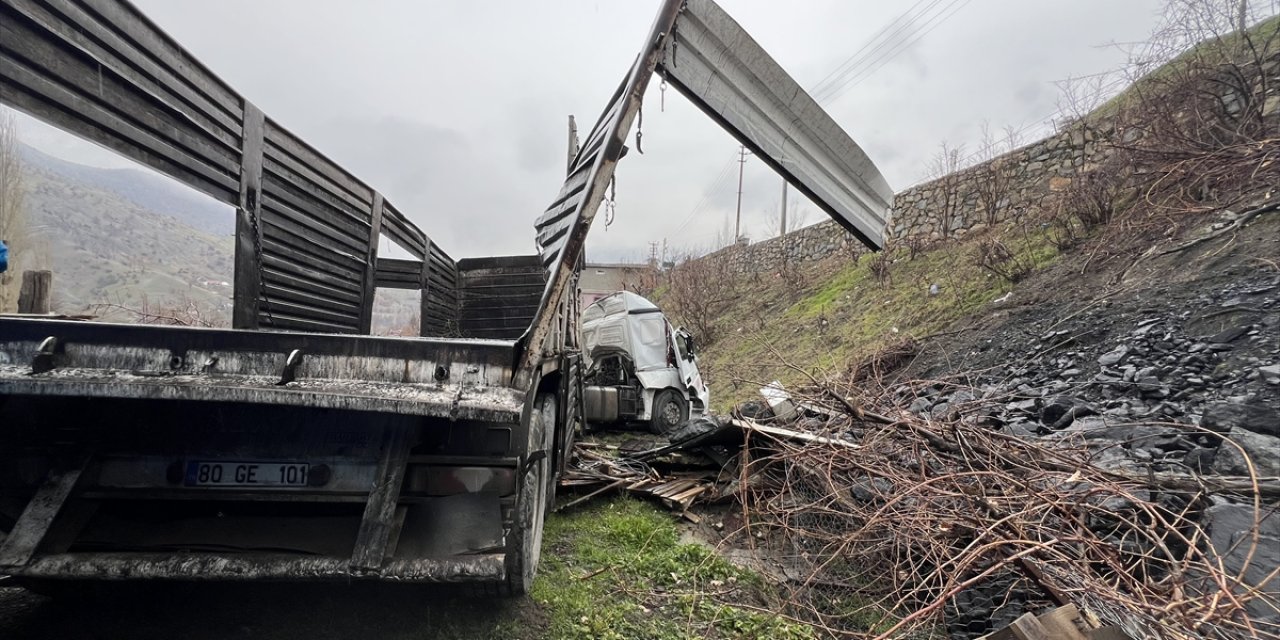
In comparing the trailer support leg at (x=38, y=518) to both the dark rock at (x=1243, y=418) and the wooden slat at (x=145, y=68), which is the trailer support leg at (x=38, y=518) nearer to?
the wooden slat at (x=145, y=68)

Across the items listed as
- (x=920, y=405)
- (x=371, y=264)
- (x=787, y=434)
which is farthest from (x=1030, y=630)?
(x=371, y=264)

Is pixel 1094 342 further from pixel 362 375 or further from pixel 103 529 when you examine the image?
pixel 103 529

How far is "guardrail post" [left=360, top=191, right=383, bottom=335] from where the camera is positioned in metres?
5.71

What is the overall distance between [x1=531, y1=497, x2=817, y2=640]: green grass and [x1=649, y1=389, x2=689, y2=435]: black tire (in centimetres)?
397

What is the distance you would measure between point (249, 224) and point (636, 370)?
546 cm

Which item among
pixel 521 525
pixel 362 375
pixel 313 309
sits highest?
pixel 313 309

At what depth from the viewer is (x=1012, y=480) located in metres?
2.71

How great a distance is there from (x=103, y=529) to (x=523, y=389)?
1.71 metres

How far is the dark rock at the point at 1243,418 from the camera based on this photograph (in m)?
3.06

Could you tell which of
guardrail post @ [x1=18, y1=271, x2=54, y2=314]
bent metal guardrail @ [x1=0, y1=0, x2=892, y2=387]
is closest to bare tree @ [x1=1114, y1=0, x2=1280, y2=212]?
bent metal guardrail @ [x1=0, y1=0, x2=892, y2=387]

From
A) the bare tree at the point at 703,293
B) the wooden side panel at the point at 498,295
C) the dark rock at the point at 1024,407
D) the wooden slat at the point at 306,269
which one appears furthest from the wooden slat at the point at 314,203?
the bare tree at the point at 703,293

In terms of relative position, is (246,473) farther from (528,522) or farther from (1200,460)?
(1200,460)

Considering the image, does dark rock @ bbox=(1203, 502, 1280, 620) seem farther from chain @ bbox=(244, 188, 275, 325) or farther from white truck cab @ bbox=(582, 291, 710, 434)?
white truck cab @ bbox=(582, 291, 710, 434)

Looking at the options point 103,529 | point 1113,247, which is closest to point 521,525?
point 103,529
